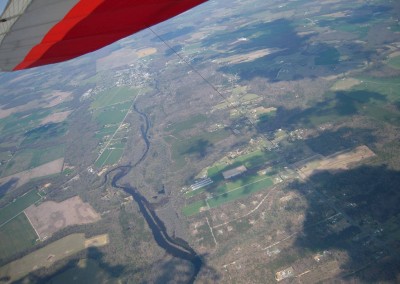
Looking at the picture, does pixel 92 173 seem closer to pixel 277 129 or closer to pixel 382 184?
pixel 277 129

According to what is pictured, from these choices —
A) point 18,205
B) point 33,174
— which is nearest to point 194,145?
point 18,205

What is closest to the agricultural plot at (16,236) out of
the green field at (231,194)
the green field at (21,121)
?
the green field at (231,194)

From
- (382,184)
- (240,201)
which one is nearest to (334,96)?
(382,184)

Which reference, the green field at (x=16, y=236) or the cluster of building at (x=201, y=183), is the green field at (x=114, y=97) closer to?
the green field at (x=16, y=236)

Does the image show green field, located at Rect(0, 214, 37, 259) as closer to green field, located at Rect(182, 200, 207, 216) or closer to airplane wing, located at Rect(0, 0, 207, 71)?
green field, located at Rect(182, 200, 207, 216)

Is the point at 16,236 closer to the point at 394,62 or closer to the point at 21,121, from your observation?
the point at 21,121
